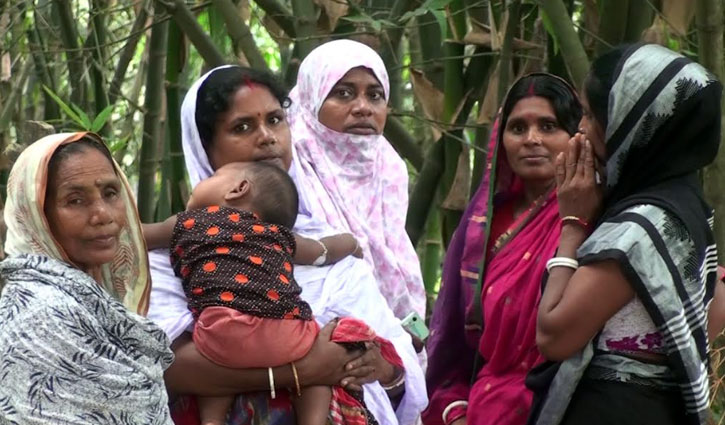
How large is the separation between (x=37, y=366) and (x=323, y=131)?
4.73 feet

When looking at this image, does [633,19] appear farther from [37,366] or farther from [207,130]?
[37,366]

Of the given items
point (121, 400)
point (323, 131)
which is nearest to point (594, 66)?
point (323, 131)

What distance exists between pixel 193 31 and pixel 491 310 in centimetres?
224

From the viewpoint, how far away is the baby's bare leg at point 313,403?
10.7ft

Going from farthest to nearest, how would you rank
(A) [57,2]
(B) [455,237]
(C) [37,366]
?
1. (A) [57,2]
2. (B) [455,237]
3. (C) [37,366]

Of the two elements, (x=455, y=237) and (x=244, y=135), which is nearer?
(x=244, y=135)

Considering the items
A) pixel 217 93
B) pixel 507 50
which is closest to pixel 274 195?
pixel 217 93

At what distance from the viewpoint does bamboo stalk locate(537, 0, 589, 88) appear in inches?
164

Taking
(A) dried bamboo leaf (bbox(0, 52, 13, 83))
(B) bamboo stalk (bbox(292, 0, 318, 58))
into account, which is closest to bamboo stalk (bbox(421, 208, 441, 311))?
(B) bamboo stalk (bbox(292, 0, 318, 58))

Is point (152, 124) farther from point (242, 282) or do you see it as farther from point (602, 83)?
point (602, 83)

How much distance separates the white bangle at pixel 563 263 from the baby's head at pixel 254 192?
633 millimetres

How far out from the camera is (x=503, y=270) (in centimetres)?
370

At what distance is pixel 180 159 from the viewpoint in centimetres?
586

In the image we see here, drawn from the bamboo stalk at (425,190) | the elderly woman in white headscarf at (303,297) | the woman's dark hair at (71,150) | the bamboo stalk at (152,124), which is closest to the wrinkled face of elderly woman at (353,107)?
the elderly woman in white headscarf at (303,297)
